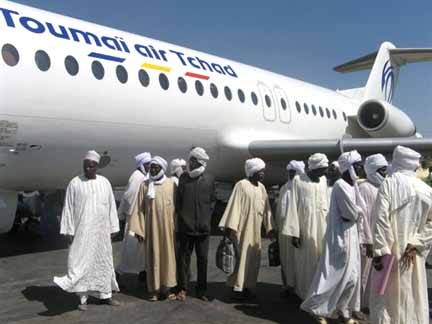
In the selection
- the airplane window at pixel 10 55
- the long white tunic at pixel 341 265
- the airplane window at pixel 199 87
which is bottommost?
the long white tunic at pixel 341 265

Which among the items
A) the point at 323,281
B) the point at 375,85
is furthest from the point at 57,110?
the point at 375,85

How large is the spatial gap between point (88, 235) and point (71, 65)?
3.49 metres

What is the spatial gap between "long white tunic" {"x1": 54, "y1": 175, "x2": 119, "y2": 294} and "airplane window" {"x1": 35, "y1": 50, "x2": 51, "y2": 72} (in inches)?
102

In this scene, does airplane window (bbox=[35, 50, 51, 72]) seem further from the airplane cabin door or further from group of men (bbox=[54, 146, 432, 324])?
the airplane cabin door

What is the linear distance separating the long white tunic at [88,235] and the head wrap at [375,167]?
3.15 meters

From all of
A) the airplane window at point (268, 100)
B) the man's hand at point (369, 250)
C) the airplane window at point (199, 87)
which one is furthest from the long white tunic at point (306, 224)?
the airplane window at point (268, 100)

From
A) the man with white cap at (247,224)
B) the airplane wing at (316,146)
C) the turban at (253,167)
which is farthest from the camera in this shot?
the airplane wing at (316,146)

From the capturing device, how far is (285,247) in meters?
6.44

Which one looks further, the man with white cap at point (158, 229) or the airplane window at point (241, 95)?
the airplane window at point (241, 95)

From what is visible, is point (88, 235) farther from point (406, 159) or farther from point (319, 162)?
point (406, 159)

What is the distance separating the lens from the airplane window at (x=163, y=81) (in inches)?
391

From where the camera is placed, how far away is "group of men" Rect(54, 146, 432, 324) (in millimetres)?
4559

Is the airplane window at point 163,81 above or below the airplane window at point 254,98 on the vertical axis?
below

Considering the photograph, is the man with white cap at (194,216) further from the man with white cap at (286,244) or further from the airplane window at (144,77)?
the airplane window at (144,77)
